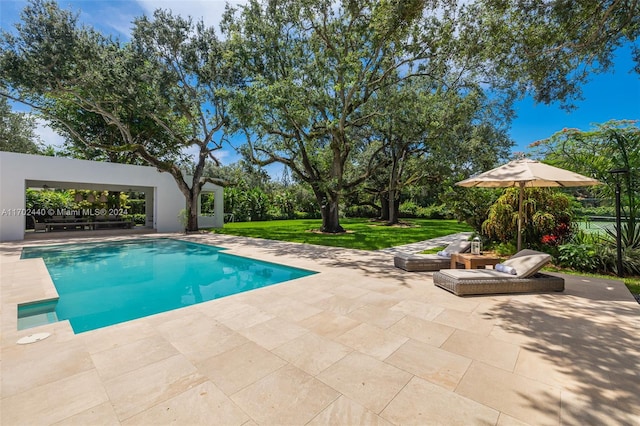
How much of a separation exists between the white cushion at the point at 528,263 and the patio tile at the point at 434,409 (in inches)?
153

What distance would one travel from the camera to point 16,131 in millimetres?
21812

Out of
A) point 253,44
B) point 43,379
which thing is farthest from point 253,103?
point 43,379

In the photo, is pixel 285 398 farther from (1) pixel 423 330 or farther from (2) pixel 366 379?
(1) pixel 423 330

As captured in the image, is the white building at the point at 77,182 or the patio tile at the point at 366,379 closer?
the patio tile at the point at 366,379

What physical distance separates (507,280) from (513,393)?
3.27 metres

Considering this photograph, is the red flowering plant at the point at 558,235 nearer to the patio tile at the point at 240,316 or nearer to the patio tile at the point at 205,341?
the patio tile at the point at 240,316

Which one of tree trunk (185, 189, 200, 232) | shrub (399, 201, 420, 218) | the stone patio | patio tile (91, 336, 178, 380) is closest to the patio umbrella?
the stone patio

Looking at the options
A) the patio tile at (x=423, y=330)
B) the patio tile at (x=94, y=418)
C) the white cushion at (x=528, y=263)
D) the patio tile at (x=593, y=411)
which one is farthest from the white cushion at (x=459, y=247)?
the patio tile at (x=94, y=418)

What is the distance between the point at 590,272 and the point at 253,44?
14.8m

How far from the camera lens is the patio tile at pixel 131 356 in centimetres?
285

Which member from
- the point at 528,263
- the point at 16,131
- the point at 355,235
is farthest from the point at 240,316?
the point at 16,131

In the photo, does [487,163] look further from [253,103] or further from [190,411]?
[190,411]

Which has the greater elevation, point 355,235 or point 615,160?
point 615,160

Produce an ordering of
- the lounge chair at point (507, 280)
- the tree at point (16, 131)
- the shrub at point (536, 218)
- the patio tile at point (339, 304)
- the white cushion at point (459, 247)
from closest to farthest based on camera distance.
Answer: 1. the patio tile at point (339, 304)
2. the lounge chair at point (507, 280)
3. the white cushion at point (459, 247)
4. the shrub at point (536, 218)
5. the tree at point (16, 131)
